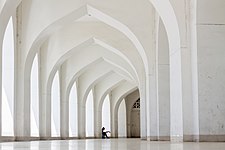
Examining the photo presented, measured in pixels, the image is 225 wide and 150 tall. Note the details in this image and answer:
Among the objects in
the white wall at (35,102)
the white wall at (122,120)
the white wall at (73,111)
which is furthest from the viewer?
the white wall at (122,120)

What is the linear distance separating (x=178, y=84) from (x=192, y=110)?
0.81m

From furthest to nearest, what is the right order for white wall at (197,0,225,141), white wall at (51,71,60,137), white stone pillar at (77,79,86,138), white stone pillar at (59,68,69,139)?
white stone pillar at (77,79,86,138) → white stone pillar at (59,68,69,139) → white wall at (51,71,60,137) → white wall at (197,0,225,141)

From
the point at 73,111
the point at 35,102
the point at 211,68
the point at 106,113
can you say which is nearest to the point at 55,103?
the point at 35,102

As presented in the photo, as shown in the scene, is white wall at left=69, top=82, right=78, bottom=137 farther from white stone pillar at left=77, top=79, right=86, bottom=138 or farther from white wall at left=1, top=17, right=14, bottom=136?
white wall at left=1, top=17, right=14, bottom=136

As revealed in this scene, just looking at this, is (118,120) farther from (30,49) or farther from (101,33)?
(30,49)

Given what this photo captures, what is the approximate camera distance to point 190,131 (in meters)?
9.59

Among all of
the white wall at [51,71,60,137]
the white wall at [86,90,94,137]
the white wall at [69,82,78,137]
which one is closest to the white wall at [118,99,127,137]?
the white wall at [86,90,94,137]

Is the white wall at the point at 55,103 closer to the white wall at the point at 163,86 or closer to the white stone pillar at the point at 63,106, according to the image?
the white stone pillar at the point at 63,106

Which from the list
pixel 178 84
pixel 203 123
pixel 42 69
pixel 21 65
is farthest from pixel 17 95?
pixel 203 123

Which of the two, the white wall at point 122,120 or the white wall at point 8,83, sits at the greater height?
the white wall at point 8,83

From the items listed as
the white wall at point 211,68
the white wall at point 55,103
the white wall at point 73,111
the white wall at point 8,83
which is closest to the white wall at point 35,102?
the white wall at point 8,83

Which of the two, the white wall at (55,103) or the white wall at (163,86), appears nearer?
the white wall at (163,86)

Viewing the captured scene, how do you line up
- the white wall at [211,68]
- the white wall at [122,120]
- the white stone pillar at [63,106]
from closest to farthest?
the white wall at [211,68]
the white stone pillar at [63,106]
the white wall at [122,120]

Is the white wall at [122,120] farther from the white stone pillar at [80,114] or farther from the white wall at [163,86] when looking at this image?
the white wall at [163,86]
